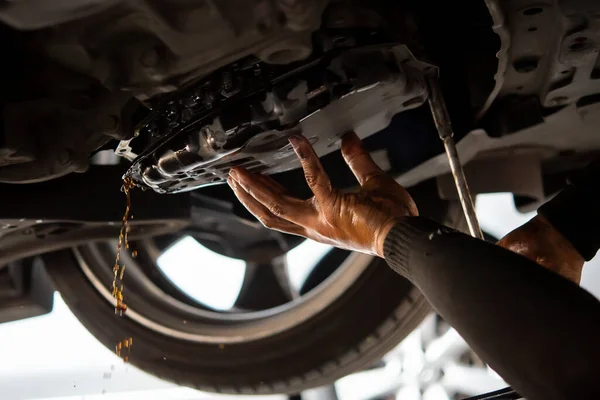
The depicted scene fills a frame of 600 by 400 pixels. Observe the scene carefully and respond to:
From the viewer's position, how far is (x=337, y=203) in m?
0.79

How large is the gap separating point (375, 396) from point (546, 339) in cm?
182

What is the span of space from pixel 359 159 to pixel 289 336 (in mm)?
610

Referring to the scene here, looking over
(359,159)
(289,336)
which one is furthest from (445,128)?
(289,336)

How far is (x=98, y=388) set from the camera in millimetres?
2471

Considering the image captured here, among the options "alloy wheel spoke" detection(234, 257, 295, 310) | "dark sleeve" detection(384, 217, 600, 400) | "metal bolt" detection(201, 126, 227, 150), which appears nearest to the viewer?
"dark sleeve" detection(384, 217, 600, 400)

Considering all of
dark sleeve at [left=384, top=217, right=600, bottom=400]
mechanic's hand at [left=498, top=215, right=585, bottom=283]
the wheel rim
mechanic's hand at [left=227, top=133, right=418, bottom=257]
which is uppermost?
the wheel rim

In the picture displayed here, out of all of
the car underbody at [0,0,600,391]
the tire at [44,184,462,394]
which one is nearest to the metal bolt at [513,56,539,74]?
the car underbody at [0,0,600,391]

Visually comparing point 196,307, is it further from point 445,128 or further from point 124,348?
point 445,128

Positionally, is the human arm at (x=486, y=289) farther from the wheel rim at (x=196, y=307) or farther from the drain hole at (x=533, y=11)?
the wheel rim at (x=196, y=307)

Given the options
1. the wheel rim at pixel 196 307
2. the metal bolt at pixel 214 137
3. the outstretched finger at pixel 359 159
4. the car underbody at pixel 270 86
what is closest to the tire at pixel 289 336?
the wheel rim at pixel 196 307

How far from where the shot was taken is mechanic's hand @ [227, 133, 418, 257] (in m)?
0.75

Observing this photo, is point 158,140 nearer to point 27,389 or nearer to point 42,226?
point 42,226

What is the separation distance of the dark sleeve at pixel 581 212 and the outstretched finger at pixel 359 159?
0.25 meters

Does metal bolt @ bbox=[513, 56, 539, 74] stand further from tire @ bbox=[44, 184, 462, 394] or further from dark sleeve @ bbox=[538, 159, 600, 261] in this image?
tire @ bbox=[44, 184, 462, 394]
